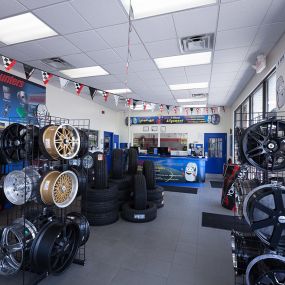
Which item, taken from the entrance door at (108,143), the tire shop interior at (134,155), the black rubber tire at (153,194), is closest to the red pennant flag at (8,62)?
the tire shop interior at (134,155)

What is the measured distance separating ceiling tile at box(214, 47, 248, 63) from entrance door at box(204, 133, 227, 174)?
5274mm

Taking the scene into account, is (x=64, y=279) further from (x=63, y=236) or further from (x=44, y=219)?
(x=44, y=219)

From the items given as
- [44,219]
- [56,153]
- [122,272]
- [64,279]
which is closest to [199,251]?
[122,272]

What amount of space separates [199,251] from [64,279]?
5.48ft

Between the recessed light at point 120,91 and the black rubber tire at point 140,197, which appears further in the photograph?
the recessed light at point 120,91

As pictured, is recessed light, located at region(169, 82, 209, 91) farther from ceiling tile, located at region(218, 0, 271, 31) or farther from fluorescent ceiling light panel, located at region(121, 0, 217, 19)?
fluorescent ceiling light panel, located at region(121, 0, 217, 19)

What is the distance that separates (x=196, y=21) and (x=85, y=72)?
2.93 meters

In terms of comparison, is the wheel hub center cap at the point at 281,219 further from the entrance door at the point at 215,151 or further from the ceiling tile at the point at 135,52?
the entrance door at the point at 215,151

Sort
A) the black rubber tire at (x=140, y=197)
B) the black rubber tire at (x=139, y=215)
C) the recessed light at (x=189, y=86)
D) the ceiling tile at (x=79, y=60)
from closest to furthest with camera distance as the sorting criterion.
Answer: the black rubber tire at (x=139, y=215) < the black rubber tire at (x=140, y=197) < the ceiling tile at (x=79, y=60) < the recessed light at (x=189, y=86)

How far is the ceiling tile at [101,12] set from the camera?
2.29 meters

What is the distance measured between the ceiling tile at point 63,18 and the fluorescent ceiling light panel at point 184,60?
1.59 metres

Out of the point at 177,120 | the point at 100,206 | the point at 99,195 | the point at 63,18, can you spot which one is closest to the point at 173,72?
the point at 63,18

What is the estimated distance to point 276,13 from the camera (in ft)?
7.92

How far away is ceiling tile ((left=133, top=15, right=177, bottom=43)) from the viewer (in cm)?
258
